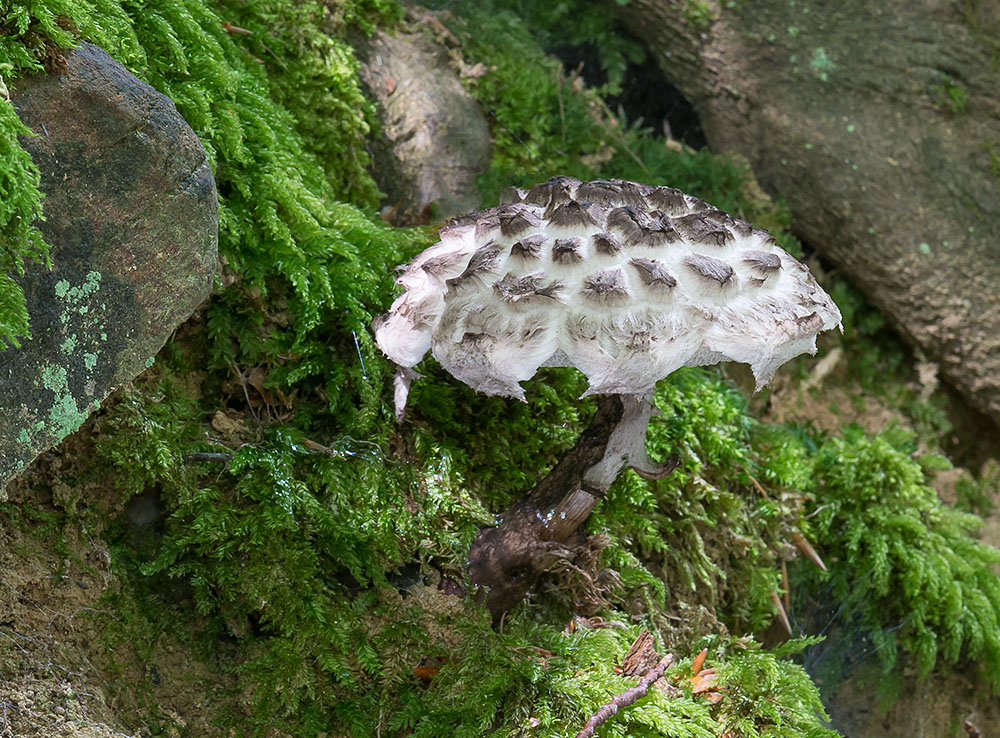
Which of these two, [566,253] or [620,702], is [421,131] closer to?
[566,253]

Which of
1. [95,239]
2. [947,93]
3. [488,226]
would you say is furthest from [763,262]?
[947,93]

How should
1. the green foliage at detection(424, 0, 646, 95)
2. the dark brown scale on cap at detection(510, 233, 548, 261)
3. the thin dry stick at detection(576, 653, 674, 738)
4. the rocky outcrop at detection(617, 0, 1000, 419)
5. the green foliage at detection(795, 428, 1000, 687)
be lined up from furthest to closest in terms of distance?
the green foliage at detection(424, 0, 646, 95), the rocky outcrop at detection(617, 0, 1000, 419), the green foliage at detection(795, 428, 1000, 687), the thin dry stick at detection(576, 653, 674, 738), the dark brown scale on cap at detection(510, 233, 548, 261)

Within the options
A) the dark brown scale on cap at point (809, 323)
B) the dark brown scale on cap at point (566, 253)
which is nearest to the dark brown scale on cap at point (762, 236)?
the dark brown scale on cap at point (809, 323)

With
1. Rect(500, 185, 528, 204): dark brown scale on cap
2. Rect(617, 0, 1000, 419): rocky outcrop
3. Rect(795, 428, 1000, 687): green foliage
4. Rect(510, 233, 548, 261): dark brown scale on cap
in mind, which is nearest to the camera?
Rect(510, 233, 548, 261): dark brown scale on cap

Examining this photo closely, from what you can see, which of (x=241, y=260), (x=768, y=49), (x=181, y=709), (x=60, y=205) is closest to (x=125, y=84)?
(x=60, y=205)

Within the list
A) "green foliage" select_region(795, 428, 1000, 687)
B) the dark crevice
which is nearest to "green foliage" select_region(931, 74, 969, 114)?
the dark crevice

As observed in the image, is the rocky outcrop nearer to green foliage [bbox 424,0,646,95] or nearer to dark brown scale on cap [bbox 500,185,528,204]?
green foliage [bbox 424,0,646,95]
